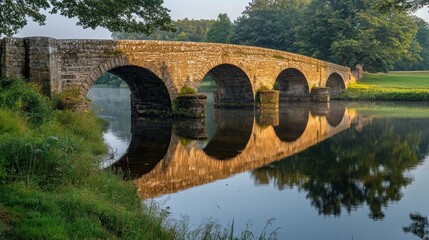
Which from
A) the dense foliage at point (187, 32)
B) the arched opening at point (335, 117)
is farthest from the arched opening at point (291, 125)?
the dense foliage at point (187, 32)

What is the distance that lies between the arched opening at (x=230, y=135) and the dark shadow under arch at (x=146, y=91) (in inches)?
108

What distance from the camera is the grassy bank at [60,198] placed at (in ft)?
16.9

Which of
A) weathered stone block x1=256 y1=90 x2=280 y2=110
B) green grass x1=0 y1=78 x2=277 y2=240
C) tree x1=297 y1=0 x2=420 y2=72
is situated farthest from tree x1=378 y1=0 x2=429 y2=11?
tree x1=297 y1=0 x2=420 y2=72

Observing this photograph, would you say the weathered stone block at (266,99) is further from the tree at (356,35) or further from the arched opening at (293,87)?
the tree at (356,35)

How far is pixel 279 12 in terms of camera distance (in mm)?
58312

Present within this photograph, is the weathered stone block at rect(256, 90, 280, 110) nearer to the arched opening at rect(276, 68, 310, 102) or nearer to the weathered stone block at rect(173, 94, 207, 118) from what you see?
the arched opening at rect(276, 68, 310, 102)

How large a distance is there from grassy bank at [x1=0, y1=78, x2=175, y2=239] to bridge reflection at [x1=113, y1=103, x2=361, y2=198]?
181 cm

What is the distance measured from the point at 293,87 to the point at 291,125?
53.5 feet

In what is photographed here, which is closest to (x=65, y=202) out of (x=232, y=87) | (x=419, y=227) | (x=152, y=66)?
(x=419, y=227)

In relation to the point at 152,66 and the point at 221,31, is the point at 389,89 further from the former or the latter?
the point at 221,31

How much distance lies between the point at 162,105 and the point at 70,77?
609 cm

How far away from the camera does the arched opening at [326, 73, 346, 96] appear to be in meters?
42.3

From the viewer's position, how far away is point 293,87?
122 ft

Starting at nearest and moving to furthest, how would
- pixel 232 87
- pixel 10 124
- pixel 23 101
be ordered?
1. pixel 10 124
2. pixel 23 101
3. pixel 232 87
